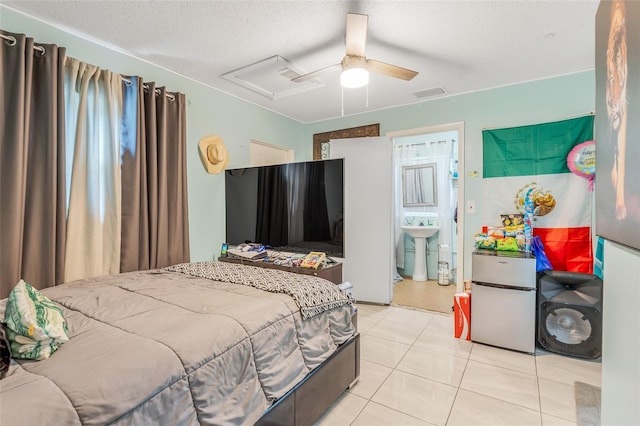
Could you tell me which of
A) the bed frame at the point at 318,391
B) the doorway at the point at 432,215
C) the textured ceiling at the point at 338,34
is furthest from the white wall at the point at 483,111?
the bed frame at the point at 318,391

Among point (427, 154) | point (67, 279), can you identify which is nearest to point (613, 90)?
point (67, 279)

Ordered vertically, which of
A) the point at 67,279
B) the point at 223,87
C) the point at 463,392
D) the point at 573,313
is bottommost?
the point at 463,392

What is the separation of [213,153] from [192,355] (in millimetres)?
2573

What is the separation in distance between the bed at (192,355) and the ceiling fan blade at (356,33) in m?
1.64

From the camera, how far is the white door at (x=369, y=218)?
3.56m

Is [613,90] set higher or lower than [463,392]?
higher

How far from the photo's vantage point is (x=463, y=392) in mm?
1953

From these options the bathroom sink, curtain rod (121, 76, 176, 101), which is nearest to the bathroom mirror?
the bathroom sink

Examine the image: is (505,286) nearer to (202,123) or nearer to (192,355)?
(192,355)

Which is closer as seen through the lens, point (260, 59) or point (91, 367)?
point (91, 367)

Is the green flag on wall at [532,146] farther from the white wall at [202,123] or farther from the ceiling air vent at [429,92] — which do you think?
the white wall at [202,123]

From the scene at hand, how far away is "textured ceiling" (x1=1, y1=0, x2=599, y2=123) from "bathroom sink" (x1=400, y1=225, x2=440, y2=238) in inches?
86.0

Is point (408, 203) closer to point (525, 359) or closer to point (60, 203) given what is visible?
point (525, 359)

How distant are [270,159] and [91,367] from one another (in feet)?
11.6
